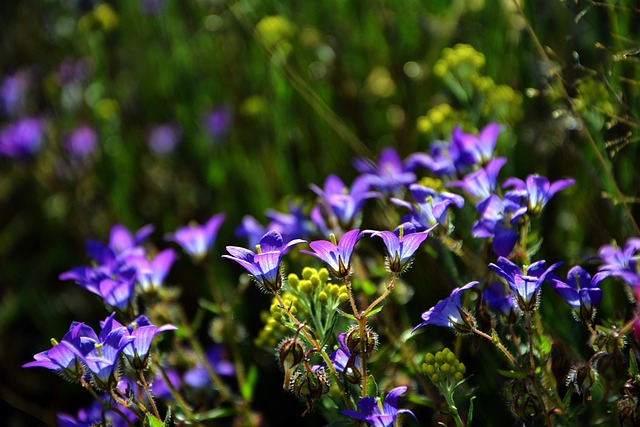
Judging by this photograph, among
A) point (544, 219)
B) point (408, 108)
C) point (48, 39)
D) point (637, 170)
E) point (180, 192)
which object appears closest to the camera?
point (637, 170)

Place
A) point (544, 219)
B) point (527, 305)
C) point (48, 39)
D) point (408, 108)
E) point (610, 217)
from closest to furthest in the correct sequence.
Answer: point (527, 305)
point (610, 217)
point (544, 219)
point (408, 108)
point (48, 39)

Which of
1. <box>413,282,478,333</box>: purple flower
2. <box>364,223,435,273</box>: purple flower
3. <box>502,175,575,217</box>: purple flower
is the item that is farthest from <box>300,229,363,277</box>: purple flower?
<box>502,175,575,217</box>: purple flower

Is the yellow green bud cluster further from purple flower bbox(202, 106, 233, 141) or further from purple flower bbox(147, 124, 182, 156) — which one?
purple flower bbox(147, 124, 182, 156)

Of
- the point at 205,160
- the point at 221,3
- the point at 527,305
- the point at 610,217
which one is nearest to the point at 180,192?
the point at 205,160

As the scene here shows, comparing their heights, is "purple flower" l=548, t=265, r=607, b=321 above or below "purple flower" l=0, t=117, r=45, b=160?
below

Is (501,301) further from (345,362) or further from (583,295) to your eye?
(345,362)

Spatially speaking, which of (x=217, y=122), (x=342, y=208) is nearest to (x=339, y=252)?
(x=342, y=208)

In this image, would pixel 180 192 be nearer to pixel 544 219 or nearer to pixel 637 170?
pixel 544 219
